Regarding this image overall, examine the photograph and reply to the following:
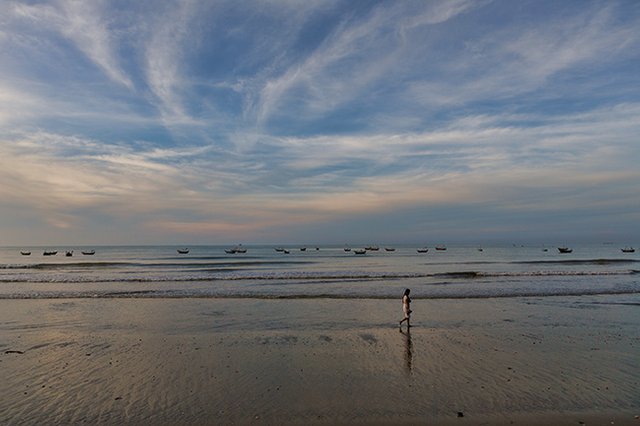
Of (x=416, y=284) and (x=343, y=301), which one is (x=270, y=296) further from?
(x=416, y=284)

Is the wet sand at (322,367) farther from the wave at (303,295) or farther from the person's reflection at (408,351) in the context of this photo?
the wave at (303,295)

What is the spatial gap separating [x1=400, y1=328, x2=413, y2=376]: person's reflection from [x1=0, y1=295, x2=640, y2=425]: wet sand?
2.4 inches

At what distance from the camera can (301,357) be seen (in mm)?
12883

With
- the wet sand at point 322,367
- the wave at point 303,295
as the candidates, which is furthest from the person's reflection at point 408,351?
the wave at point 303,295

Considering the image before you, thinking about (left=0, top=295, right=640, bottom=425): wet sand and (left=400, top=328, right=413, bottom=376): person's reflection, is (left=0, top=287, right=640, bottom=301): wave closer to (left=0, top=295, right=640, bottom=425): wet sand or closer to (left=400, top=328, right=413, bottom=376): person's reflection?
(left=0, top=295, right=640, bottom=425): wet sand

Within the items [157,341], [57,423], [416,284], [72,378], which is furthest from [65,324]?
[416,284]

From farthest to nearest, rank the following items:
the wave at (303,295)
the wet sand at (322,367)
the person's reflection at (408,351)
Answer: the wave at (303,295) → the person's reflection at (408,351) → the wet sand at (322,367)

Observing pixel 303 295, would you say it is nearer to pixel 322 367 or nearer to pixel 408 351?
pixel 408 351

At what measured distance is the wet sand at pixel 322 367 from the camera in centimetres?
879

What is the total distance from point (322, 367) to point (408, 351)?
10.7ft

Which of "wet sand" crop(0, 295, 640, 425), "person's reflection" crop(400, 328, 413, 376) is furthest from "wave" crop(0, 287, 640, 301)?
"person's reflection" crop(400, 328, 413, 376)

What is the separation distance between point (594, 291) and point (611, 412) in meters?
23.8

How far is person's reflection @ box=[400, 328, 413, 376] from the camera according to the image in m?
11.8

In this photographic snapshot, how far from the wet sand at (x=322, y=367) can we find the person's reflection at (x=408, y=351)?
0.06 meters
